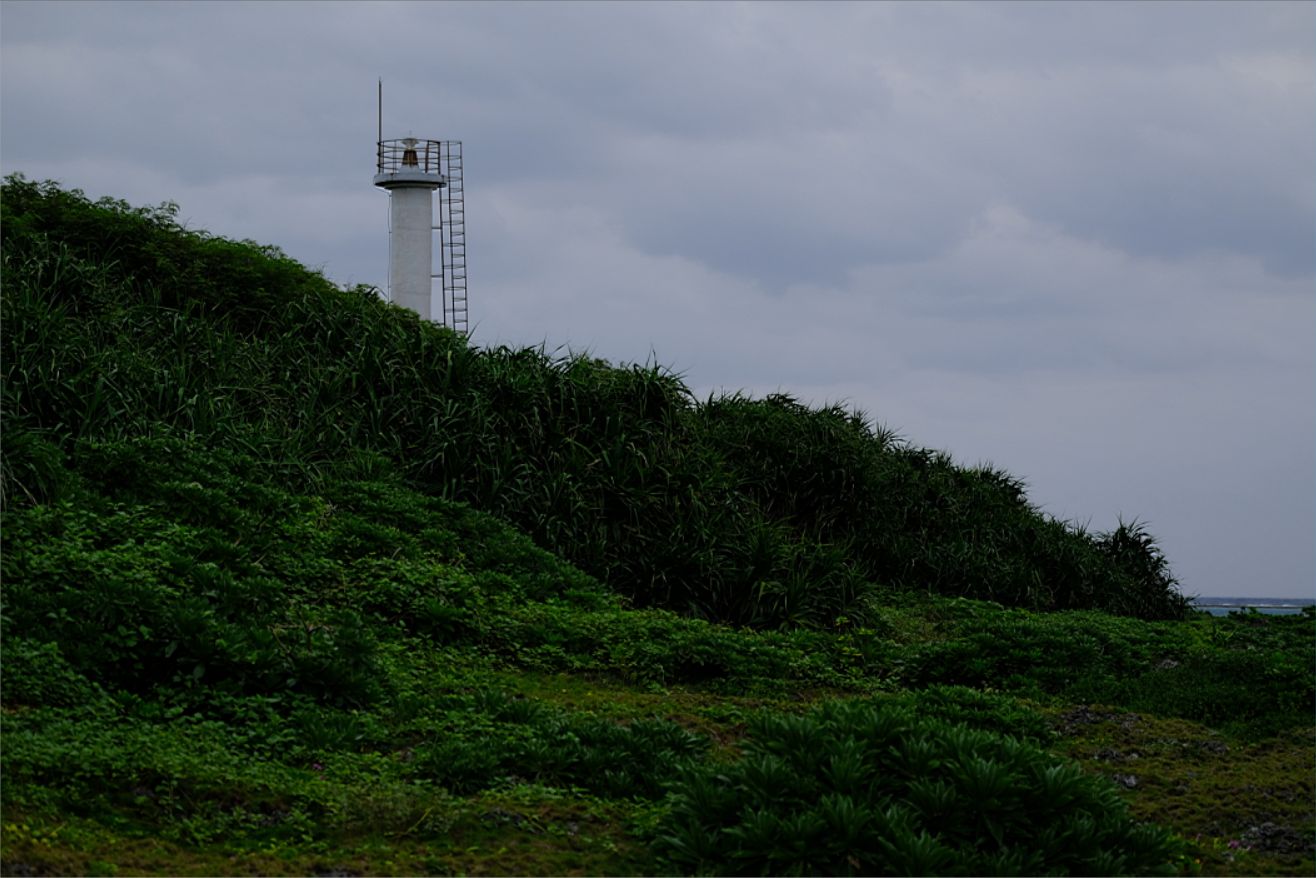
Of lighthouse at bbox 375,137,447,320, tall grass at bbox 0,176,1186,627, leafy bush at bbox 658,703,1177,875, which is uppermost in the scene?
lighthouse at bbox 375,137,447,320

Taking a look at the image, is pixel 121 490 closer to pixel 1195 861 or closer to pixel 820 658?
pixel 820 658

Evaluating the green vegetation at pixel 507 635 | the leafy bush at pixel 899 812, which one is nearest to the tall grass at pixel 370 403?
the green vegetation at pixel 507 635

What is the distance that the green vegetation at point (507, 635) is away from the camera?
552 centimetres

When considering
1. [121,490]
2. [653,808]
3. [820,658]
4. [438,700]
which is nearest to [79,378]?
[121,490]

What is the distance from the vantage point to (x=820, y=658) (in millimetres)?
10031

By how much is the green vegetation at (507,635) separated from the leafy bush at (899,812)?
2 cm

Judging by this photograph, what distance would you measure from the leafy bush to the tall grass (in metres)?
6.72

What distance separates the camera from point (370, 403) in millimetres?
13438

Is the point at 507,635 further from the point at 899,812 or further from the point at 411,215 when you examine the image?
the point at 411,215

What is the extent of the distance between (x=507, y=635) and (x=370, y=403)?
4658mm

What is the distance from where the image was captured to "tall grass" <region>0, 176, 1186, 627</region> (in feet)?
38.6

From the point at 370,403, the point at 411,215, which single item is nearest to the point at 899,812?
the point at 370,403

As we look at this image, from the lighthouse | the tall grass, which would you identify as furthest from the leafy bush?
the lighthouse

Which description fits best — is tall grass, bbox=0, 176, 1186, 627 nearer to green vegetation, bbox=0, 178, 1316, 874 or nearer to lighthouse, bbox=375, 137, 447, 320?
green vegetation, bbox=0, 178, 1316, 874
